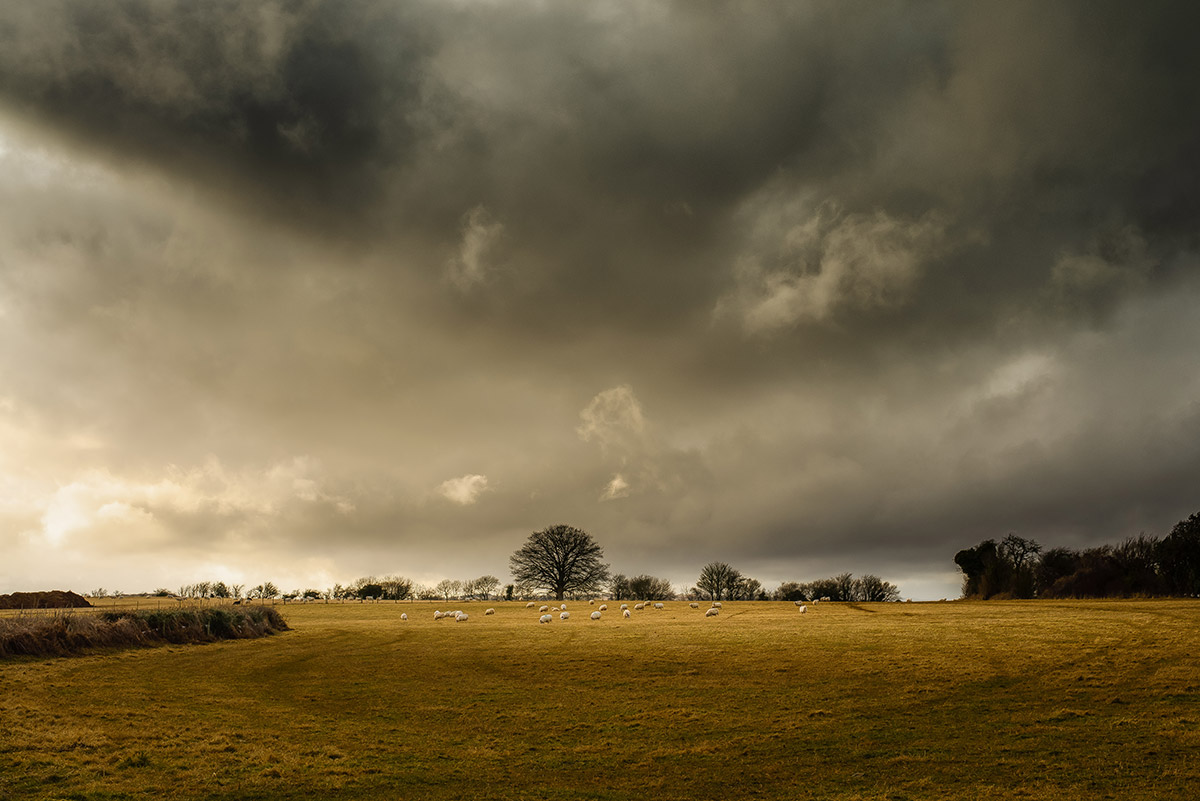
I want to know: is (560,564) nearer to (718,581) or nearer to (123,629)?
(718,581)

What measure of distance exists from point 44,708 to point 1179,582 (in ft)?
284

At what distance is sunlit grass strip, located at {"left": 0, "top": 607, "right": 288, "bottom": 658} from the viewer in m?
30.2

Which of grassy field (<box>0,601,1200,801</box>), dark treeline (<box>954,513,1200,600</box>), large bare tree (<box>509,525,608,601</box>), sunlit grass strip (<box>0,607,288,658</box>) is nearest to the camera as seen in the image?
grassy field (<box>0,601,1200,801</box>)

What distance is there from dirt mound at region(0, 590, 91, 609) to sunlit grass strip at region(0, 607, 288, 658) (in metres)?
46.1

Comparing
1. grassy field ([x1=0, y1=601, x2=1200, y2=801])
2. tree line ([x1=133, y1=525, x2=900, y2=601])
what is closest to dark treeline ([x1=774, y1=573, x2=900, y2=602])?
tree line ([x1=133, y1=525, x2=900, y2=601])

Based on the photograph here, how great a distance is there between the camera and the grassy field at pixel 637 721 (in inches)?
595

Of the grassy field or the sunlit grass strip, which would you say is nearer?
the grassy field

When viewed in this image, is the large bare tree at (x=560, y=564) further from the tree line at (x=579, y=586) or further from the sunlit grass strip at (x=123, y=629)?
the sunlit grass strip at (x=123, y=629)

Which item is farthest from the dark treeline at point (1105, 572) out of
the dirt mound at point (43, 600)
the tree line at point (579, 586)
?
the dirt mound at point (43, 600)

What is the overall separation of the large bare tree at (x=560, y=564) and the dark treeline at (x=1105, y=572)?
6186 centimetres

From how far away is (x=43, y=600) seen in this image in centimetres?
7744

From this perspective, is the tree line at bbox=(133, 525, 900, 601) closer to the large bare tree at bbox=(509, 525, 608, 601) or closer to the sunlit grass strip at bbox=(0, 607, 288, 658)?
the large bare tree at bbox=(509, 525, 608, 601)

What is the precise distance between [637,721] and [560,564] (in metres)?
Result: 104

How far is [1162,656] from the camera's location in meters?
25.5
